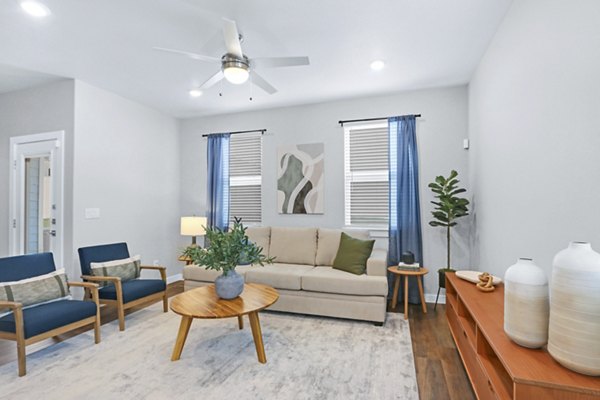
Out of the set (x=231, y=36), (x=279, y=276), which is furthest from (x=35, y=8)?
(x=279, y=276)

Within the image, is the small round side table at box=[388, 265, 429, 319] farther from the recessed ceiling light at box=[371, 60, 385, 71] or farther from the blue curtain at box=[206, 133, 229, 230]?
the blue curtain at box=[206, 133, 229, 230]

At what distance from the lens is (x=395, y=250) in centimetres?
417

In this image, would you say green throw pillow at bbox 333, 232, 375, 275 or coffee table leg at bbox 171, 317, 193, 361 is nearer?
coffee table leg at bbox 171, 317, 193, 361

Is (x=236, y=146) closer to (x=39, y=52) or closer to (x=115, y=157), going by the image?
(x=115, y=157)

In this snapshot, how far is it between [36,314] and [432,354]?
335cm

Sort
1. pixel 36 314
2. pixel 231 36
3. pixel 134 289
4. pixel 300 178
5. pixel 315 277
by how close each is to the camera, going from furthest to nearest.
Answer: pixel 300 178 < pixel 315 277 < pixel 134 289 < pixel 36 314 < pixel 231 36

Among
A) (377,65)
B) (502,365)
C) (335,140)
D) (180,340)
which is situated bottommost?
(180,340)

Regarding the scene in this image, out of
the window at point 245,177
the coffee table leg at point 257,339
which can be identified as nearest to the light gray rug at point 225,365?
the coffee table leg at point 257,339

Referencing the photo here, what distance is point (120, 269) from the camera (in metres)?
3.58

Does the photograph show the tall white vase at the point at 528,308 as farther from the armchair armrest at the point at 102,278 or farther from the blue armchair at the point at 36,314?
the armchair armrest at the point at 102,278

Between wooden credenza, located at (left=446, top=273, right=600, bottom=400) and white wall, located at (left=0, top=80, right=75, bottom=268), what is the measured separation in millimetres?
4303

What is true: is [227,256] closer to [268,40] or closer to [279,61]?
[279,61]

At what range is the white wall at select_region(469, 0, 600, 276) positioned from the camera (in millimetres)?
1497

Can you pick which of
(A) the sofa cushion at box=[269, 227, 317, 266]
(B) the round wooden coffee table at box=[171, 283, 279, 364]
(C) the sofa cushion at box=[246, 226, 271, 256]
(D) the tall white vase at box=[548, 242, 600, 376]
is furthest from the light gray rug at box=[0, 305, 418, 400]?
(C) the sofa cushion at box=[246, 226, 271, 256]
